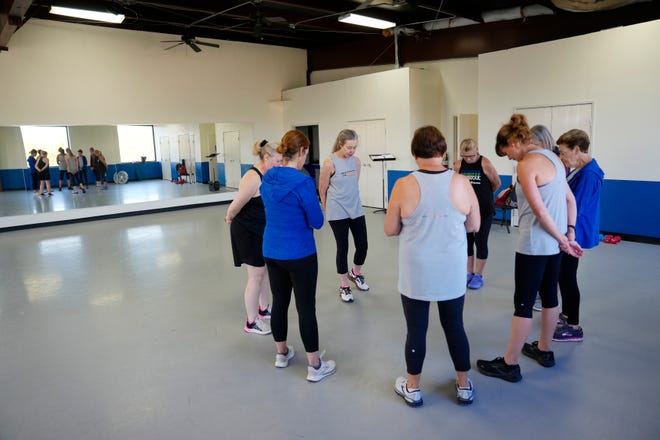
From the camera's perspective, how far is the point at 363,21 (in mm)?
8133

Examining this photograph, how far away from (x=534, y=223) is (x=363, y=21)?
6.69 metres

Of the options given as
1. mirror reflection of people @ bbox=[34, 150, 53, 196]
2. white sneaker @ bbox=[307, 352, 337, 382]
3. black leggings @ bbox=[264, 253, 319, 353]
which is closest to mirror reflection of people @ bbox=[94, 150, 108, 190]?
mirror reflection of people @ bbox=[34, 150, 53, 196]

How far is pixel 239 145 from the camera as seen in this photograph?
12.7 metres

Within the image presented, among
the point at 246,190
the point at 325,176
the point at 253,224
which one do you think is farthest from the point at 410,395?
the point at 325,176

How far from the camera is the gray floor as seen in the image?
2.40 meters

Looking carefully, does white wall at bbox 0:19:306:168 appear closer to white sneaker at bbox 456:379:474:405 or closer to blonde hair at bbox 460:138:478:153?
blonde hair at bbox 460:138:478:153

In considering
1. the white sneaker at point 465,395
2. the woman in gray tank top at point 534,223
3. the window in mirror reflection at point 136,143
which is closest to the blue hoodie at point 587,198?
the woman in gray tank top at point 534,223

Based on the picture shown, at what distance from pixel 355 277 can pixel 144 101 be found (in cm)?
770

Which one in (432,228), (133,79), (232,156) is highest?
(133,79)

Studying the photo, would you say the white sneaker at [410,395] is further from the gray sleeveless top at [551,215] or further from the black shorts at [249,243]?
the black shorts at [249,243]

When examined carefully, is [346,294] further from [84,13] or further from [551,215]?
[84,13]

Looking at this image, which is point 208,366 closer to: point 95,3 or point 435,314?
point 435,314

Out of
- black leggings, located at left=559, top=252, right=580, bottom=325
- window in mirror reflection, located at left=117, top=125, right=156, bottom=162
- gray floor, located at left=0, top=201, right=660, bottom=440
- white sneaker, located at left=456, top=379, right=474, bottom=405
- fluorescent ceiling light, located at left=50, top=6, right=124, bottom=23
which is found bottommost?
gray floor, located at left=0, top=201, right=660, bottom=440

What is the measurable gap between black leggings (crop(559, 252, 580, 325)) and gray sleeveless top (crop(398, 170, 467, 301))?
1.14 metres
